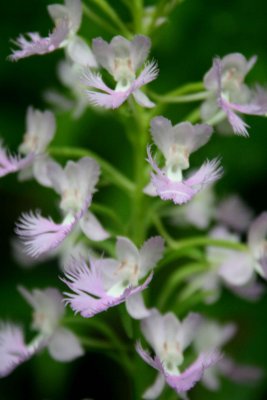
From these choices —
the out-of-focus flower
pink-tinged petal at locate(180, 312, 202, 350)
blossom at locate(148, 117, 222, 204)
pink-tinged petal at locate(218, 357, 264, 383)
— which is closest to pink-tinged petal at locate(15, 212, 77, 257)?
blossom at locate(148, 117, 222, 204)

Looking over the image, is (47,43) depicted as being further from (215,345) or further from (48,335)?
(215,345)

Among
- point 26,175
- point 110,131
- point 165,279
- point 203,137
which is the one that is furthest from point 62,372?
point 203,137

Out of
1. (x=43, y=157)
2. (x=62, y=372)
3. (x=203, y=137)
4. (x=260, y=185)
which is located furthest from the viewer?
(x=260, y=185)

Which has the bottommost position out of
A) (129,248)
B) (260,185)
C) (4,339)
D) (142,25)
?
(260,185)

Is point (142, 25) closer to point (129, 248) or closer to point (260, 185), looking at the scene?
point (129, 248)

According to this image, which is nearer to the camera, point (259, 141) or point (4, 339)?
point (4, 339)

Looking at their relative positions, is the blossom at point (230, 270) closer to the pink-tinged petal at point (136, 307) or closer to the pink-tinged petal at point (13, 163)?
the pink-tinged petal at point (136, 307)

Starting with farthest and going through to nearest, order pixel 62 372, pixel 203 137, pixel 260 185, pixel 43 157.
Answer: pixel 260 185 < pixel 62 372 < pixel 43 157 < pixel 203 137
